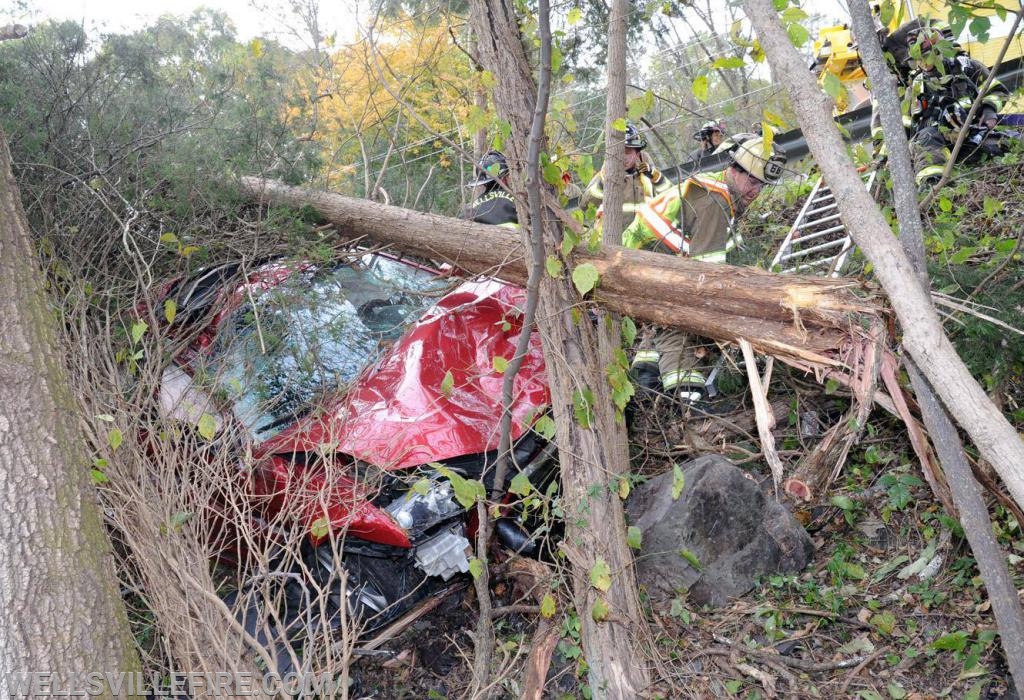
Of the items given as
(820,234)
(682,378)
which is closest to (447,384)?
(682,378)

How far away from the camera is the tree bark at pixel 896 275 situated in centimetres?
219

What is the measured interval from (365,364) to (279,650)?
1.49 meters

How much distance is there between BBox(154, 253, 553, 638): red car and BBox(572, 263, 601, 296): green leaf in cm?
57

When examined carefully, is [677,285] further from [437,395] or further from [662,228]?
[662,228]

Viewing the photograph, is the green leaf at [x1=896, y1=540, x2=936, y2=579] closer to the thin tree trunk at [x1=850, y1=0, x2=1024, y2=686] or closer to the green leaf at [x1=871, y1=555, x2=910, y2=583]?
the green leaf at [x1=871, y1=555, x2=910, y2=583]

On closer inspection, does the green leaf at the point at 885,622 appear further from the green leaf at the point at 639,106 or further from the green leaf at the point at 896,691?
the green leaf at the point at 639,106

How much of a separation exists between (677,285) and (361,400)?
1.65m

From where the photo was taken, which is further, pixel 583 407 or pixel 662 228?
pixel 662 228

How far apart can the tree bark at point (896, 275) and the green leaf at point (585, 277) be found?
98 cm

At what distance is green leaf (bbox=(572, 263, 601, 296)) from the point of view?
3.21 meters

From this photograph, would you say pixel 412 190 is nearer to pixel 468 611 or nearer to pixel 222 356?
pixel 222 356

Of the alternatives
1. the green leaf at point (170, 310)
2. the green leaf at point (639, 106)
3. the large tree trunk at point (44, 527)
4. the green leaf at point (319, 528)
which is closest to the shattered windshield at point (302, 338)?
the green leaf at point (170, 310)

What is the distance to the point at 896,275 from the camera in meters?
2.38

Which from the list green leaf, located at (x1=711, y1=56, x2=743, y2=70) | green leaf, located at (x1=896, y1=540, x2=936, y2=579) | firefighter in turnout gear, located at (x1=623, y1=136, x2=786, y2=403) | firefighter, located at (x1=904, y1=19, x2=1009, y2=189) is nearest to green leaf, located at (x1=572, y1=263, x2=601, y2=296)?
green leaf, located at (x1=711, y1=56, x2=743, y2=70)
